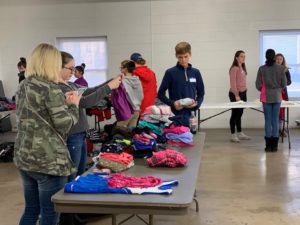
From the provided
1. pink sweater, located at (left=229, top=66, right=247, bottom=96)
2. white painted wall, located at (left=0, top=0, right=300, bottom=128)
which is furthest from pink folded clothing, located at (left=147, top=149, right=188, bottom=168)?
white painted wall, located at (left=0, top=0, right=300, bottom=128)

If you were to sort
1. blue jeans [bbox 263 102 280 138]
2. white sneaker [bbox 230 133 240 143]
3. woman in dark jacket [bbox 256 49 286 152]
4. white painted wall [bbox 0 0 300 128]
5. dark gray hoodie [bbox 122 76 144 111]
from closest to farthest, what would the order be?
dark gray hoodie [bbox 122 76 144 111], woman in dark jacket [bbox 256 49 286 152], blue jeans [bbox 263 102 280 138], white sneaker [bbox 230 133 240 143], white painted wall [bbox 0 0 300 128]

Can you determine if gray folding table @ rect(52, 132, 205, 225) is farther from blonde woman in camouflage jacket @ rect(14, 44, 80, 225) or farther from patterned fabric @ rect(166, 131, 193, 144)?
patterned fabric @ rect(166, 131, 193, 144)

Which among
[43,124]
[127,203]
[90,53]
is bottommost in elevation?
[127,203]

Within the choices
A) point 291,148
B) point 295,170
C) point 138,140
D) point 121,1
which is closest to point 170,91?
point 138,140

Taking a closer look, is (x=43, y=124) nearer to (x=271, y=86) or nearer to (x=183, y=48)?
(x=183, y=48)

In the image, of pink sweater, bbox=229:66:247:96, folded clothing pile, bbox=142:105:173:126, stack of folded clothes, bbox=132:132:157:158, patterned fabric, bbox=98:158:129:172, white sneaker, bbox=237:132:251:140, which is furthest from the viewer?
white sneaker, bbox=237:132:251:140

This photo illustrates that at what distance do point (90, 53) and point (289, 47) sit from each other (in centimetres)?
406

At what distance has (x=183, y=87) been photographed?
11.2 feet

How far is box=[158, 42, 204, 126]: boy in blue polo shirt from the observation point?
3.27 meters

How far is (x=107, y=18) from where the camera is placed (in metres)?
7.55

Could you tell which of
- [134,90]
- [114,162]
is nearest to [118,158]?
[114,162]

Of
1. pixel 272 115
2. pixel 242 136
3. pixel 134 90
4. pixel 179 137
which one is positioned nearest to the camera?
pixel 179 137

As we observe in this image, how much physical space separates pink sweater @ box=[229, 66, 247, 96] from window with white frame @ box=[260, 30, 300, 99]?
1.46 meters

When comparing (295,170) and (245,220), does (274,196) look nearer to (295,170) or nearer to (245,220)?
(245,220)
